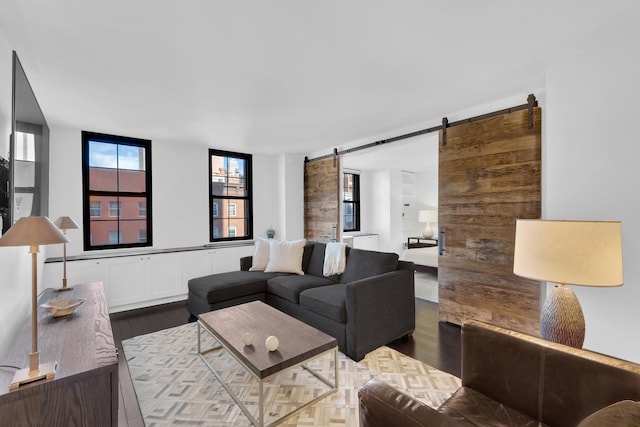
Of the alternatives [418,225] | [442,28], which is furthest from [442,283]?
[418,225]

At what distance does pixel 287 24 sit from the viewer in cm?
170

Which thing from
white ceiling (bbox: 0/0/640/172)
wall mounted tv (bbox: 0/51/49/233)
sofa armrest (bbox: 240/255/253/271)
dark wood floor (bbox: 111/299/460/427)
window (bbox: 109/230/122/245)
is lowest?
dark wood floor (bbox: 111/299/460/427)

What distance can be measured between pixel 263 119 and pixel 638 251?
11.2 ft

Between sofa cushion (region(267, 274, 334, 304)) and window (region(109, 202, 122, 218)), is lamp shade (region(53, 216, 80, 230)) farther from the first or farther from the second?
sofa cushion (region(267, 274, 334, 304))

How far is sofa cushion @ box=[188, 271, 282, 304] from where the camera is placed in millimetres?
3182

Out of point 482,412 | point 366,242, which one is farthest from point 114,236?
point 366,242

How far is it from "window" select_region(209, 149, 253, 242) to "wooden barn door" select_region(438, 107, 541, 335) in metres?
3.41

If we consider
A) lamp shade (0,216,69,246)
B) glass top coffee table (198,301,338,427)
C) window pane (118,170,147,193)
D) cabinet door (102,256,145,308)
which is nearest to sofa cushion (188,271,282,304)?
glass top coffee table (198,301,338,427)

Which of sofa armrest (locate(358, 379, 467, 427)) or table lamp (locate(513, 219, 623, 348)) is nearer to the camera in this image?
sofa armrest (locate(358, 379, 467, 427))

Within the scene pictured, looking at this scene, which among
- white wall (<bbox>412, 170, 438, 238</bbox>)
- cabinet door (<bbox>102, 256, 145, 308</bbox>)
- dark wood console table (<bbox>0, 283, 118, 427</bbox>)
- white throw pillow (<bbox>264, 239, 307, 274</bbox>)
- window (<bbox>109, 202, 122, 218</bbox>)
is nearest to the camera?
dark wood console table (<bbox>0, 283, 118, 427</bbox>)

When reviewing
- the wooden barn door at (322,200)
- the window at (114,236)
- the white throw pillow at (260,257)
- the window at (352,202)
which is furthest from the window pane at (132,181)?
the window at (352,202)

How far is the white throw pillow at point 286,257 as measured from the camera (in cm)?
378

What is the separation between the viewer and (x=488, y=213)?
2.85 metres

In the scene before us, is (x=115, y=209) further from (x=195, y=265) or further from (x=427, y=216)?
(x=427, y=216)
